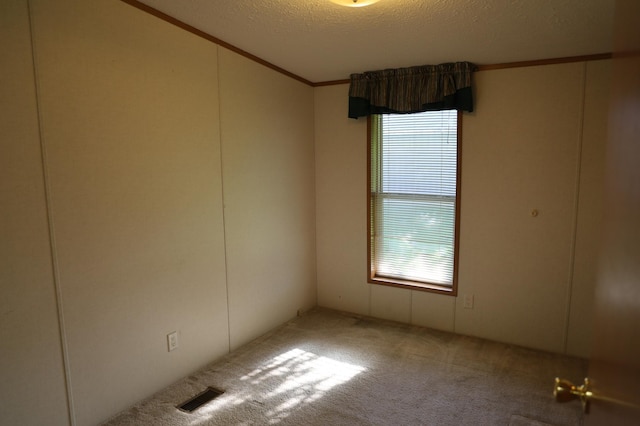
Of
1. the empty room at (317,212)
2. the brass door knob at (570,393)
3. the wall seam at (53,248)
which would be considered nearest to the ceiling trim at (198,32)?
the empty room at (317,212)

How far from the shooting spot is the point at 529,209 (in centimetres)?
298

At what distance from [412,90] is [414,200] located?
0.96 m

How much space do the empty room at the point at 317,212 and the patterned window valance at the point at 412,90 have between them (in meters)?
0.02

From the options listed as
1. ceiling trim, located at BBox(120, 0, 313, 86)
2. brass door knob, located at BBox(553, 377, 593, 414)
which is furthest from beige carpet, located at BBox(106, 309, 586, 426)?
ceiling trim, located at BBox(120, 0, 313, 86)

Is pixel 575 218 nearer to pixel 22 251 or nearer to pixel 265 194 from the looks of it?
pixel 265 194

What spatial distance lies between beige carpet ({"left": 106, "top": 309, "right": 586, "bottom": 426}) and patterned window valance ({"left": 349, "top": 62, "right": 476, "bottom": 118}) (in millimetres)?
1959

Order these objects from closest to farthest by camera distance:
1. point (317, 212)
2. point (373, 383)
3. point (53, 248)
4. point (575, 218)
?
point (53, 248) < point (373, 383) < point (575, 218) < point (317, 212)

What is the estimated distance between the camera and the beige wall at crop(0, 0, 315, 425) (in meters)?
1.67

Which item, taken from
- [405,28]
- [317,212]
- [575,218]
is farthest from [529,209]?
[317,212]

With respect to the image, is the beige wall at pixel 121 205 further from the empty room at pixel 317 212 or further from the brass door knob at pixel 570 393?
the brass door knob at pixel 570 393

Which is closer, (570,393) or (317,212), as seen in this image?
(570,393)

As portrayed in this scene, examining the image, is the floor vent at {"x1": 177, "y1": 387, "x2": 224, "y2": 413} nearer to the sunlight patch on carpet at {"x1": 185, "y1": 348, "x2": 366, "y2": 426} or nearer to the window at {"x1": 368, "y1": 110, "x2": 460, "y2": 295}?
the sunlight patch on carpet at {"x1": 185, "y1": 348, "x2": 366, "y2": 426}

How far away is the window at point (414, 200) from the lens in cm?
327

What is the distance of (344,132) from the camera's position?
3.62 m
